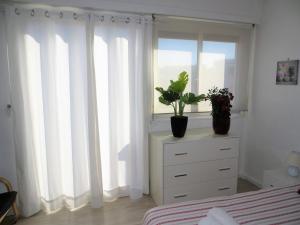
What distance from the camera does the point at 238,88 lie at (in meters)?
3.10

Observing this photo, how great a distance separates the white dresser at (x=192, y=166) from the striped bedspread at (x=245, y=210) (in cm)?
81

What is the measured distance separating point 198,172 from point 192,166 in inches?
4.5

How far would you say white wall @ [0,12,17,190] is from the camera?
2211mm

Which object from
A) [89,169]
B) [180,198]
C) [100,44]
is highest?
[100,44]

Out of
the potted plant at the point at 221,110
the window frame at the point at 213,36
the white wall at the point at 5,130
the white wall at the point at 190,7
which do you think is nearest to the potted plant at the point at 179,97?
the potted plant at the point at 221,110

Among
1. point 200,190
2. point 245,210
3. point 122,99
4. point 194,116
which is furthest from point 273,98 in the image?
point 122,99

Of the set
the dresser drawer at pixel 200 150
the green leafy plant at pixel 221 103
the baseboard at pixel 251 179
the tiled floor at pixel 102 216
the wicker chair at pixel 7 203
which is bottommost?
the tiled floor at pixel 102 216

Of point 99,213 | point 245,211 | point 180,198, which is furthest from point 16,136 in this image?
point 245,211

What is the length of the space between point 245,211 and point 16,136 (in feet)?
7.28

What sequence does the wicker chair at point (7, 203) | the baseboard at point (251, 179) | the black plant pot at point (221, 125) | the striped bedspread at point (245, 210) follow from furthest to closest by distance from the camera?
the baseboard at point (251, 179)
the black plant pot at point (221, 125)
the wicker chair at point (7, 203)
the striped bedspread at point (245, 210)

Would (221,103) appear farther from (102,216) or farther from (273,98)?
(102,216)

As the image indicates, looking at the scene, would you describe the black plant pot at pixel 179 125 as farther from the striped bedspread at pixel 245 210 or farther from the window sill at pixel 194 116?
the striped bedspread at pixel 245 210

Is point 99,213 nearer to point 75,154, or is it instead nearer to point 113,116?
point 75,154

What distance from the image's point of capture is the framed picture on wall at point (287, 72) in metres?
2.43
